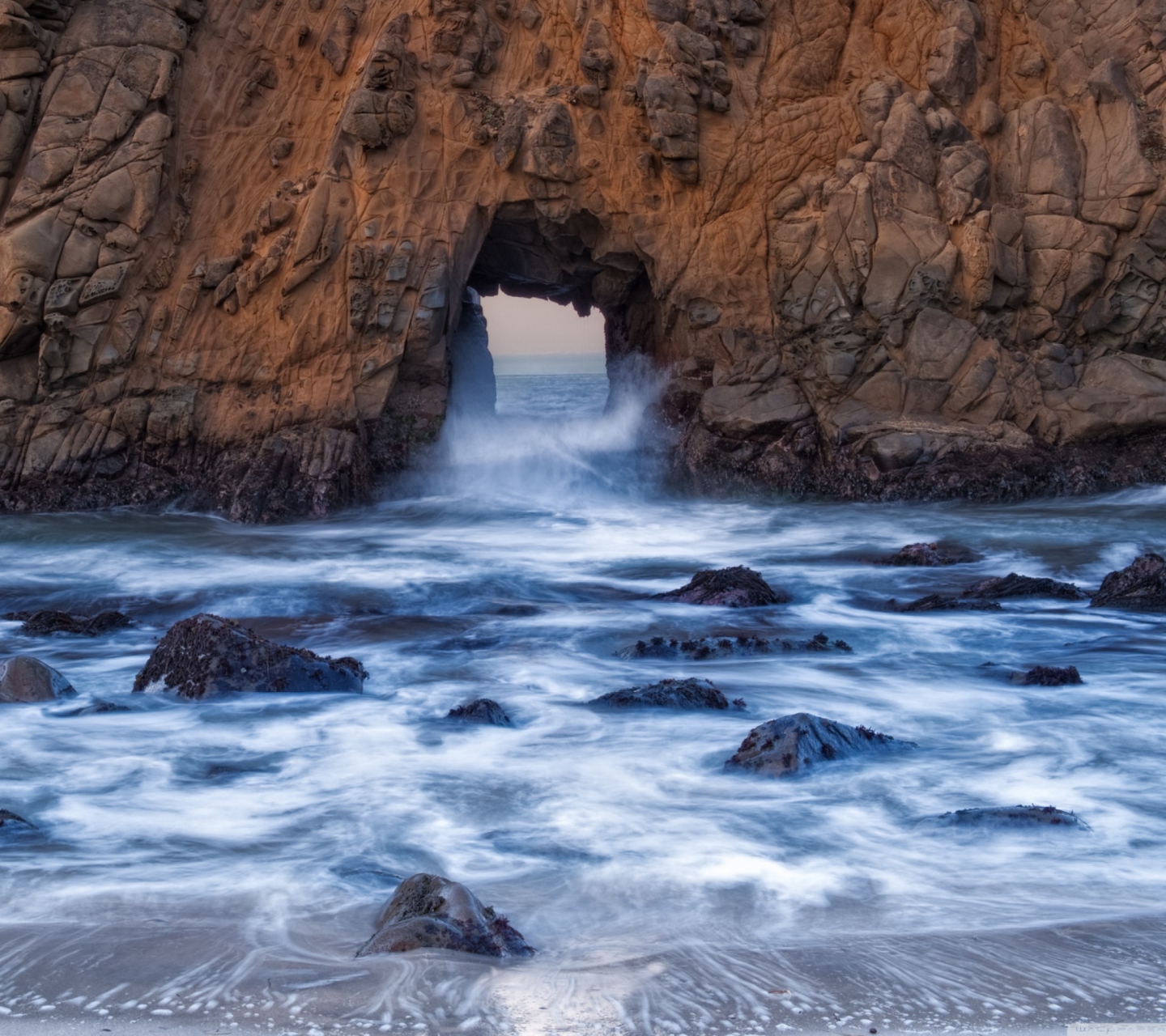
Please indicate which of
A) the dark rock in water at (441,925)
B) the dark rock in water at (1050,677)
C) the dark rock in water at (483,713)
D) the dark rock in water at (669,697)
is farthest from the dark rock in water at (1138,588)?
the dark rock in water at (441,925)

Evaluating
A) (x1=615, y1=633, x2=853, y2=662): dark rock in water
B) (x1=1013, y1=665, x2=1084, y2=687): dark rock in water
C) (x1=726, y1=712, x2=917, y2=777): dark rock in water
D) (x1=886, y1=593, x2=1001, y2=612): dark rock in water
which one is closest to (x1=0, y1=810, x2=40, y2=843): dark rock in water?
(x1=726, y1=712, x2=917, y2=777): dark rock in water

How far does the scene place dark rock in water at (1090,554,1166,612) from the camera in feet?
31.6

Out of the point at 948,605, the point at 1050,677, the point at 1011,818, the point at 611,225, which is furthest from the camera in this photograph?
the point at 611,225

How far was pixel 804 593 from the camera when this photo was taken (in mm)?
10836

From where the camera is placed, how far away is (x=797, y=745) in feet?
19.7

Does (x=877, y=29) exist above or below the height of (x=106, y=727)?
above

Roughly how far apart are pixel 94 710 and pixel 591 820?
323 centimetres

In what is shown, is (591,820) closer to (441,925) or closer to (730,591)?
(441,925)

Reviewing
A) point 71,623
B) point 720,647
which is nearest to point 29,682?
point 71,623

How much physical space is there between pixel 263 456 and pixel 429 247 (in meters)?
3.19

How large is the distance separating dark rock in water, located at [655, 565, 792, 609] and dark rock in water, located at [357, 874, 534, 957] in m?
6.17

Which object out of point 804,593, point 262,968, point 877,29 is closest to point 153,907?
point 262,968

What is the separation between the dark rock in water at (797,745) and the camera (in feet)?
19.6

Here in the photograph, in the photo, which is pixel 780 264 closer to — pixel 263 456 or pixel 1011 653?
pixel 263 456
